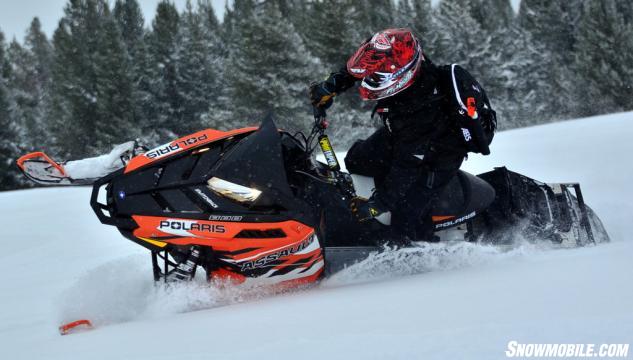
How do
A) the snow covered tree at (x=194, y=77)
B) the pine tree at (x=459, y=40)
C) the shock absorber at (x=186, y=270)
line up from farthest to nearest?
1. the pine tree at (x=459, y=40)
2. the snow covered tree at (x=194, y=77)
3. the shock absorber at (x=186, y=270)

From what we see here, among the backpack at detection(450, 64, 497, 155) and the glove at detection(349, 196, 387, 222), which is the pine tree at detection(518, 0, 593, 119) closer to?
the backpack at detection(450, 64, 497, 155)

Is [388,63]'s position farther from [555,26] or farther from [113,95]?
[555,26]

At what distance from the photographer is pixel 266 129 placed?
2.91 meters

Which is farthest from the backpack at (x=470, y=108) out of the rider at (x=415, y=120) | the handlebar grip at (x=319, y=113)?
the handlebar grip at (x=319, y=113)

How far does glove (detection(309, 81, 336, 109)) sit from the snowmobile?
142 millimetres

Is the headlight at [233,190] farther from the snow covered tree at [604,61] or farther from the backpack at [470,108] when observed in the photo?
the snow covered tree at [604,61]

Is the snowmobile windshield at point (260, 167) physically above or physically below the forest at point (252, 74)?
above

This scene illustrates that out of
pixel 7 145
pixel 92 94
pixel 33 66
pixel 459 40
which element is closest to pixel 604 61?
pixel 459 40

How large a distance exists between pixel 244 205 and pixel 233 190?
97mm

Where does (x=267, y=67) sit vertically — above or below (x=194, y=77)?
above

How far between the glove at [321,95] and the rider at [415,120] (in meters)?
0.23

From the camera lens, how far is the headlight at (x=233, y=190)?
2.72m

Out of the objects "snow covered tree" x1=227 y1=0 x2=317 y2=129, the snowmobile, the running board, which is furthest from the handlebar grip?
"snow covered tree" x1=227 y1=0 x2=317 y2=129

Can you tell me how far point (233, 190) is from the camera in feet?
9.02
